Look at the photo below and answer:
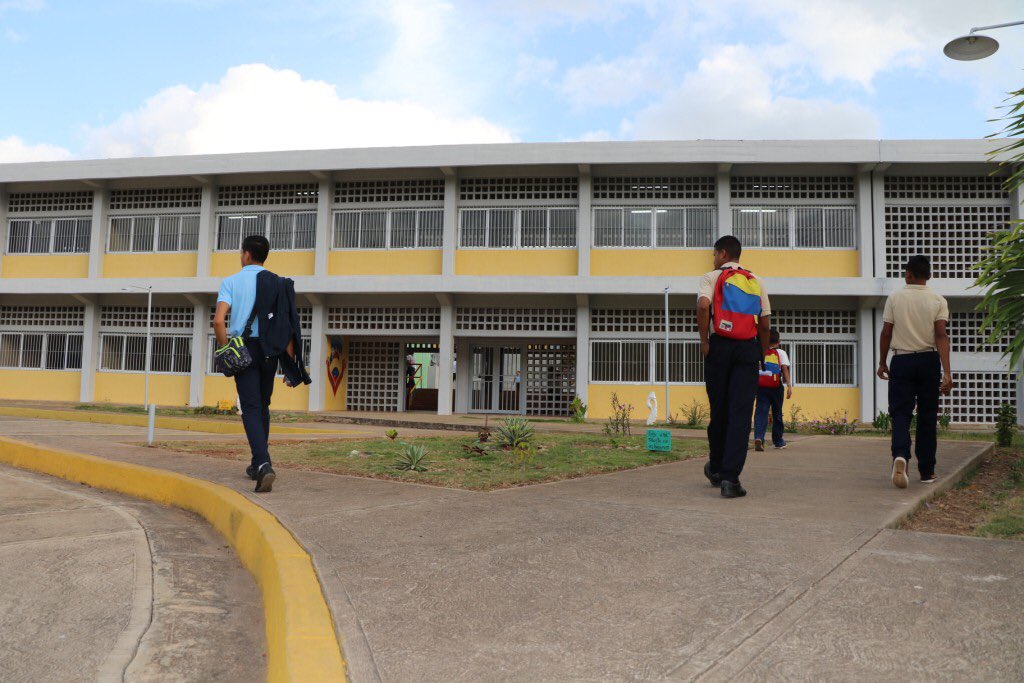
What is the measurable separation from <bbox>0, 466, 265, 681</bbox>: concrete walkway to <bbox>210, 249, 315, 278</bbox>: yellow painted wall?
52.0ft

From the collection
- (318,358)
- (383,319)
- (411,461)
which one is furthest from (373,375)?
(411,461)

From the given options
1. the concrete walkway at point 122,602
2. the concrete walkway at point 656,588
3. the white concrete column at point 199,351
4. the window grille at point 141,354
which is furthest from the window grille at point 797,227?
the concrete walkway at point 122,602

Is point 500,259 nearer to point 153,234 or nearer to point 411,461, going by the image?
point 153,234

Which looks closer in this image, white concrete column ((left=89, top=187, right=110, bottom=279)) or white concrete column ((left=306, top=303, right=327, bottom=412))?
white concrete column ((left=306, top=303, right=327, bottom=412))

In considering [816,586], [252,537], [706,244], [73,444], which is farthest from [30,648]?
[706,244]

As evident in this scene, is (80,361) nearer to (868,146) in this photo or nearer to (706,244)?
(706,244)

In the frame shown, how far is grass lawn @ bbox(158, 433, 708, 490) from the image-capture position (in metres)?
5.87

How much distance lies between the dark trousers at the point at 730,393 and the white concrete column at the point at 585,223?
44.3ft

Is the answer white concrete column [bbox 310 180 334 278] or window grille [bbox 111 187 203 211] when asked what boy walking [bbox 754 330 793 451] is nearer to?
white concrete column [bbox 310 180 334 278]

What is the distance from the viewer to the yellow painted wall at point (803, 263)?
18109 mm

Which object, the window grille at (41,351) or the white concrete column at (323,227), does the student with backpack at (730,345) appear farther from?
the window grille at (41,351)

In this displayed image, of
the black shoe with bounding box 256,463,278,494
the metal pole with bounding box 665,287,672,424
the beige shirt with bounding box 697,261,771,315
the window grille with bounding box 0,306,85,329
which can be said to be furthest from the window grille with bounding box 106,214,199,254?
the beige shirt with bounding box 697,261,771,315

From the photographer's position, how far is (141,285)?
66.4 feet

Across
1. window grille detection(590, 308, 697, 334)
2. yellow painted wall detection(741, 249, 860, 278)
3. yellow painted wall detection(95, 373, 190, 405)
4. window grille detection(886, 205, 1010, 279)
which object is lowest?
Result: yellow painted wall detection(95, 373, 190, 405)
